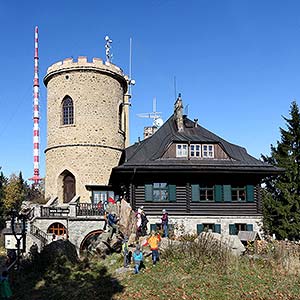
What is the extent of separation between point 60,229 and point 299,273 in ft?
54.9

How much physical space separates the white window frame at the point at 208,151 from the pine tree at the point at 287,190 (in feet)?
19.9

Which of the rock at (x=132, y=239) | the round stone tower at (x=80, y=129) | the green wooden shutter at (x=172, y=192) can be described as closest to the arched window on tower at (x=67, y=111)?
the round stone tower at (x=80, y=129)

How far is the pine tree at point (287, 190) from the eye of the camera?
30.0 m

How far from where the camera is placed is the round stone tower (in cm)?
3391

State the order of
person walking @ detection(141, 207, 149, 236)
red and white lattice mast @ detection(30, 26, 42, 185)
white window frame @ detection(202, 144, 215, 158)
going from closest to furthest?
person walking @ detection(141, 207, 149, 236) < white window frame @ detection(202, 144, 215, 158) < red and white lattice mast @ detection(30, 26, 42, 185)

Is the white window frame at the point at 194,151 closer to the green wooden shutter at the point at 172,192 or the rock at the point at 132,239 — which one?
the green wooden shutter at the point at 172,192

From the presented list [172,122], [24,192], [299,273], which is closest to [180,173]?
[172,122]

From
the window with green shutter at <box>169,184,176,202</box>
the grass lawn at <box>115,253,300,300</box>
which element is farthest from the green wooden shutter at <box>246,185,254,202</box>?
the grass lawn at <box>115,253,300,300</box>

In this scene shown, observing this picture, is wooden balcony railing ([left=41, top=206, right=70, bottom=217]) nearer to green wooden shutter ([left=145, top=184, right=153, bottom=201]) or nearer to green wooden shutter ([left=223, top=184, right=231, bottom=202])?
green wooden shutter ([left=145, top=184, right=153, bottom=201])

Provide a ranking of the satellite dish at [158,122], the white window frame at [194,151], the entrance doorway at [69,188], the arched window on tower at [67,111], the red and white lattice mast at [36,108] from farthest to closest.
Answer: the satellite dish at [158,122]
the red and white lattice mast at [36,108]
the arched window on tower at [67,111]
the entrance doorway at [69,188]
the white window frame at [194,151]

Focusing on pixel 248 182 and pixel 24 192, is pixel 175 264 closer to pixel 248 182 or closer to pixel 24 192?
pixel 248 182

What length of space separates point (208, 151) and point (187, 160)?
1594 millimetres

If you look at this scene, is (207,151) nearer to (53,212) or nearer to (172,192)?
(172,192)

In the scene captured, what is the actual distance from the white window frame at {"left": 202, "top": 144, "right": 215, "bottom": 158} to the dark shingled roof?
27cm
